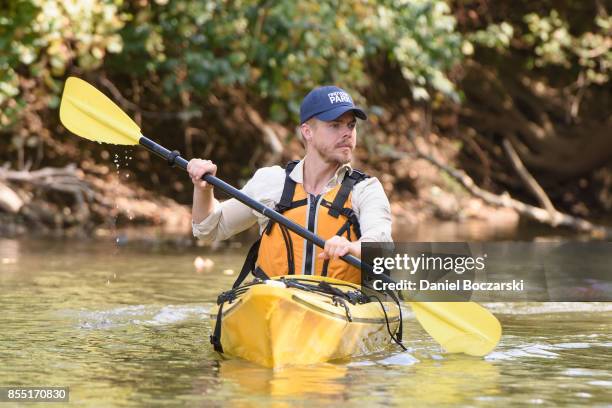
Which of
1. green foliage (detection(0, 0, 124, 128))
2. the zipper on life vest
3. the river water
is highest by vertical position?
green foliage (detection(0, 0, 124, 128))

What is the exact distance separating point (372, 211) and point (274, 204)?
18.9 inches

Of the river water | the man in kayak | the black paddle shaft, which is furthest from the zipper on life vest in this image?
the river water

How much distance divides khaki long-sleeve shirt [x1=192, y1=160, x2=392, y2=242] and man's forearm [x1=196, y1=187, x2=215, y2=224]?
0.07 feet

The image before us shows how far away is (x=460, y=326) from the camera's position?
205 inches

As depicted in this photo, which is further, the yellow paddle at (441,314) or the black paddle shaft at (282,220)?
the yellow paddle at (441,314)

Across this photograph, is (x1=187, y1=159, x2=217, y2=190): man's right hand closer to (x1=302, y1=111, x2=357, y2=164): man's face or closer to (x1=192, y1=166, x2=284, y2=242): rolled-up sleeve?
(x1=192, y1=166, x2=284, y2=242): rolled-up sleeve

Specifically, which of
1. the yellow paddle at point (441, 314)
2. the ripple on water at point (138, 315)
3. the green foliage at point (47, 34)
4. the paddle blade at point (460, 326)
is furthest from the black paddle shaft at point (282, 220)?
the green foliage at point (47, 34)

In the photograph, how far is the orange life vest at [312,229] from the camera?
200 inches

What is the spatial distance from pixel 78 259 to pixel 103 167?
4.33 metres

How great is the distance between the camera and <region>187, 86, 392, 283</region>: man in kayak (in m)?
5.08

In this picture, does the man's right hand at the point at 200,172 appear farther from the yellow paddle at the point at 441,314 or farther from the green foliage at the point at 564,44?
the green foliage at the point at 564,44

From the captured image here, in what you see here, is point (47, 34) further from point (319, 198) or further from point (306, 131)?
point (319, 198)

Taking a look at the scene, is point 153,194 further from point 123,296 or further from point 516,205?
point 123,296

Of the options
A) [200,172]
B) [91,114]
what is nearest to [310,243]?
[200,172]
